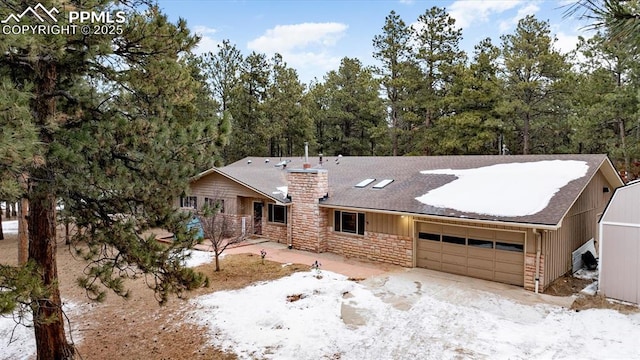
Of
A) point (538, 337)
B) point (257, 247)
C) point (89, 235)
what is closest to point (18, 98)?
point (89, 235)

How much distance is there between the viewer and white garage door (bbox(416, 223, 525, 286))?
1009 cm

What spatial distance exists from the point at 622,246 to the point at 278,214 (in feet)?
36.7

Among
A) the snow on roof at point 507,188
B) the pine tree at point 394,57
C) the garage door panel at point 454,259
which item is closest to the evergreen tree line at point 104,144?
the snow on roof at point 507,188

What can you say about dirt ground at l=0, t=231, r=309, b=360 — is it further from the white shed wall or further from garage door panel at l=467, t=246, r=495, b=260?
the white shed wall

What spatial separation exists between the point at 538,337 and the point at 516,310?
4.31 feet

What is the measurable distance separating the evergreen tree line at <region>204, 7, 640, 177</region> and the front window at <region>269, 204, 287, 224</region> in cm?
698

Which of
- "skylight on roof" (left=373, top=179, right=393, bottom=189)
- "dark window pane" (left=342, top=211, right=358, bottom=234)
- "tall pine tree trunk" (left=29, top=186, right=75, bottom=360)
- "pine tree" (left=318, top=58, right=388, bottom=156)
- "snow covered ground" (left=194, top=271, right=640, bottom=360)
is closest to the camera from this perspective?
"tall pine tree trunk" (left=29, top=186, right=75, bottom=360)

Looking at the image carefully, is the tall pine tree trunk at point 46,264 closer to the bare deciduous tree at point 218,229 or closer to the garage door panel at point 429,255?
the bare deciduous tree at point 218,229

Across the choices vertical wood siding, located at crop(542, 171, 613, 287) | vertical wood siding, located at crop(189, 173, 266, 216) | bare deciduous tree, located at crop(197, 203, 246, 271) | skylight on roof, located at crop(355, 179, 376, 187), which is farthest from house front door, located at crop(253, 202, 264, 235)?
vertical wood siding, located at crop(542, 171, 613, 287)

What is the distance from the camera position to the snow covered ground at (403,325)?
6645 millimetres

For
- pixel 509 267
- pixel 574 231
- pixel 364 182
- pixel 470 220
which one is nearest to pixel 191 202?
pixel 364 182

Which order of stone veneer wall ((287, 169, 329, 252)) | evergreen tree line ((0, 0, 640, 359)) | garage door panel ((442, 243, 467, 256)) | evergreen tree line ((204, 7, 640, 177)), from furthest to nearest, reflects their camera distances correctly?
evergreen tree line ((204, 7, 640, 177))
stone veneer wall ((287, 169, 329, 252))
garage door panel ((442, 243, 467, 256))
evergreen tree line ((0, 0, 640, 359))

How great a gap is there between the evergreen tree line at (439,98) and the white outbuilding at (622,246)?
11.0m

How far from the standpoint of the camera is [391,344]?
6961 millimetres
